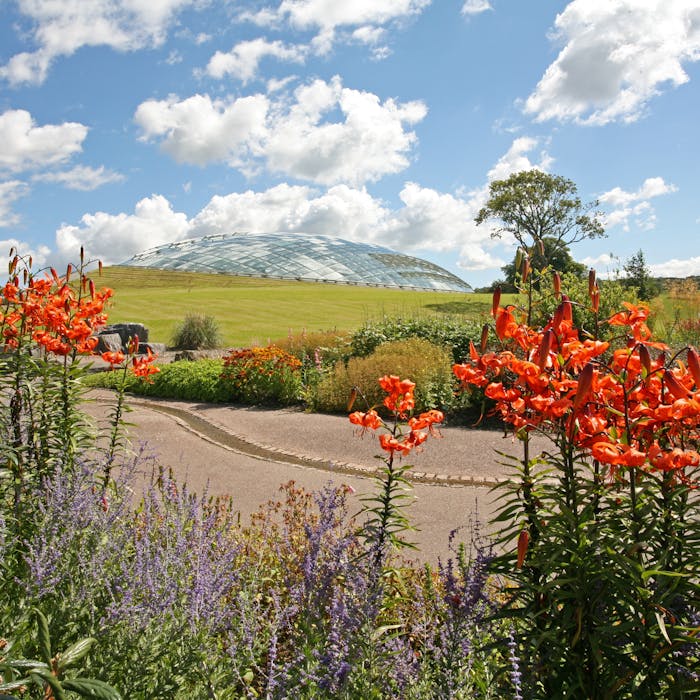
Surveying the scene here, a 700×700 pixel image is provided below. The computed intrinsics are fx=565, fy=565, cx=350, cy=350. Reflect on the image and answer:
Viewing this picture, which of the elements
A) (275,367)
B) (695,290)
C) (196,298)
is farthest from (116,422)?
(196,298)

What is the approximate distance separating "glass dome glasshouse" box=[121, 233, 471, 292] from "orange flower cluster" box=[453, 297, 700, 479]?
7505 centimetres

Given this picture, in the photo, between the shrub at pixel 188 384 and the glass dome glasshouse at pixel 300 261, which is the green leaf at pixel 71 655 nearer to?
the shrub at pixel 188 384

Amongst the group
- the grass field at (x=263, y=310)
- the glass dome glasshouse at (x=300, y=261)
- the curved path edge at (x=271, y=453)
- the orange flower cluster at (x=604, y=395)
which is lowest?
the curved path edge at (x=271, y=453)

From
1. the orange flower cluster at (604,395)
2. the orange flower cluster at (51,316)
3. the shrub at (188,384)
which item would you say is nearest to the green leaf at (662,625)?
the orange flower cluster at (604,395)

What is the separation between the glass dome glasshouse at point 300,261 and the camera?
7881 cm

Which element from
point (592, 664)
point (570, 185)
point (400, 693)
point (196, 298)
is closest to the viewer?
point (592, 664)

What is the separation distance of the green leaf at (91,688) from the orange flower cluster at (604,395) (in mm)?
1207

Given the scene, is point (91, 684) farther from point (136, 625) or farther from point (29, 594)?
point (29, 594)

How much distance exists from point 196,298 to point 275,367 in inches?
1031

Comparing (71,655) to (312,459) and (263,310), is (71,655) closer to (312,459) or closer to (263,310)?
(312,459)

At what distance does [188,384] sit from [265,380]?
1974mm

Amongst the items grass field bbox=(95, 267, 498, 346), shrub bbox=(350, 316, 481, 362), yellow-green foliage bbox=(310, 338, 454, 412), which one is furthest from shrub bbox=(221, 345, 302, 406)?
grass field bbox=(95, 267, 498, 346)

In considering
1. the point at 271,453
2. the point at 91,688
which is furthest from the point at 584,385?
the point at 271,453

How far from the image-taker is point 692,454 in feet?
5.14
